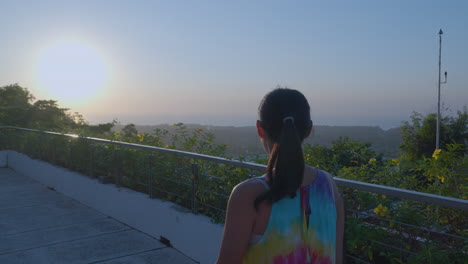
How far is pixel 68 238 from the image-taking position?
5.35 m

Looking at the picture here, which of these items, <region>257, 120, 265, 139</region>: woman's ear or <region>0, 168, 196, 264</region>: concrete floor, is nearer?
<region>257, 120, 265, 139</region>: woman's ear

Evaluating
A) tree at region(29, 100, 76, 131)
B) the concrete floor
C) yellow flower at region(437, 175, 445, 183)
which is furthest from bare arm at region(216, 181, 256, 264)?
tree at region(29, 100, 76, 131)

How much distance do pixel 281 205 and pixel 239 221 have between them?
16cm

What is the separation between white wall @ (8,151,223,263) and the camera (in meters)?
4.45

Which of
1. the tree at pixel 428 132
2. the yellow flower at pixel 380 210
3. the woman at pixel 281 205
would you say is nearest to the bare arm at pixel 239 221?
the woman at pixel 281 205

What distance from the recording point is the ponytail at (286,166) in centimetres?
147

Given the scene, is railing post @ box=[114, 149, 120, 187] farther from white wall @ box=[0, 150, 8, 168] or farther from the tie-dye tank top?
white wall @ box=[0, 150, 8, 168]

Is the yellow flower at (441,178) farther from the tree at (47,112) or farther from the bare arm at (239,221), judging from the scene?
the tree at (47,112)

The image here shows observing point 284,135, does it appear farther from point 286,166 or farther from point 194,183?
point 194,183

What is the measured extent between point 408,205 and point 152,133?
506 cm

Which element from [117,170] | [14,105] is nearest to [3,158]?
[117,170]

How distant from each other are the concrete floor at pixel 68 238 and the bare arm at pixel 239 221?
327 centimetres

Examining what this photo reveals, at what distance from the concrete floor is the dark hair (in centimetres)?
339

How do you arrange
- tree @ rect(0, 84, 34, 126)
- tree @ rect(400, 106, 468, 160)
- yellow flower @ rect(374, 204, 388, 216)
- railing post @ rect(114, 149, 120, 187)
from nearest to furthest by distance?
yellow flower @ rect(374, 204, 388, 216) → railing post @ rect(114, 149, 120, 187) → tree @ rect(0, 84, 34, 126) → tree @ rect(400, 106, 468, 160)
